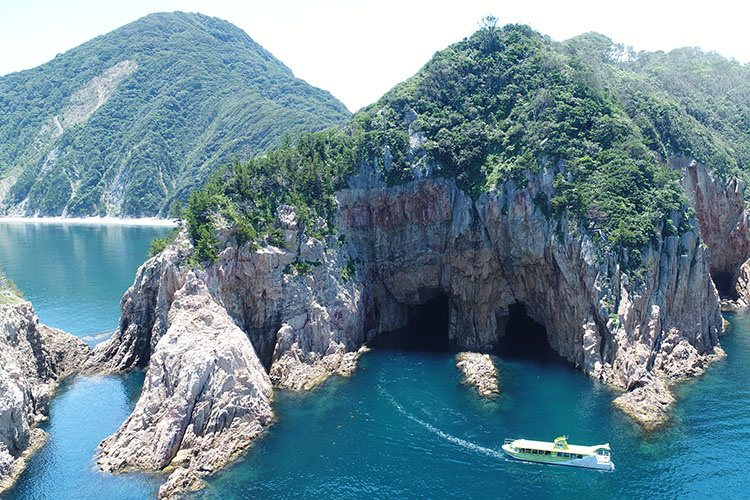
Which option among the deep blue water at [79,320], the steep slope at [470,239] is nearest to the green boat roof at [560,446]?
the steep slope at [470,239]

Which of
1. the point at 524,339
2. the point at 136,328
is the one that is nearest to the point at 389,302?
the point at 524,339

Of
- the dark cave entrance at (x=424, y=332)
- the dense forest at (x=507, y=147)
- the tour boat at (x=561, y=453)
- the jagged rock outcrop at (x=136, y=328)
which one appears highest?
the dense forest at (x=507, y=147)

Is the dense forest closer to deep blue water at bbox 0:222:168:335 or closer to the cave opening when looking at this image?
the cave opening

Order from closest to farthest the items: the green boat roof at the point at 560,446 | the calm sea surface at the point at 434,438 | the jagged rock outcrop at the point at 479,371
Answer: the calm sea surface at the point at 434,438, the green boat roof at the point at 560,446, the jagged rock outcrop at the point at 479,371

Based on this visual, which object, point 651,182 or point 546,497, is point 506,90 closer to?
point 651,182

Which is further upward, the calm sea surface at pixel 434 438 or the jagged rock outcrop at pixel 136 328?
the jagged rock outcrop at pixel 136 328

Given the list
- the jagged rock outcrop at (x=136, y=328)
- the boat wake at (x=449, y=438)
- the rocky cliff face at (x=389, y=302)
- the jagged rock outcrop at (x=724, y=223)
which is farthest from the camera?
the jagged rock outcrop at (x=724, y=223)

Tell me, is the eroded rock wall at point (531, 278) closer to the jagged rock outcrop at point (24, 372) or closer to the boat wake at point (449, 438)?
the boat wake at point (449, 438)

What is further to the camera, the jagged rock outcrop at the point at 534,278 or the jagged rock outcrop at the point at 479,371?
the jagged rock outcrop at the point at 534,278
